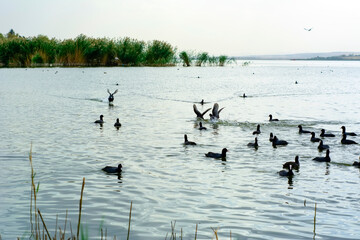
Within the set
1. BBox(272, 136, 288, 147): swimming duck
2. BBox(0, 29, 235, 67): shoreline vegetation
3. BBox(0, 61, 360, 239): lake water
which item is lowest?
BBox(0, 61, 360, 239): lake water

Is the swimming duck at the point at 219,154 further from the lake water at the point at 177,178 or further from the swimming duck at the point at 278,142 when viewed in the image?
the swimming duck at the point at 278,142

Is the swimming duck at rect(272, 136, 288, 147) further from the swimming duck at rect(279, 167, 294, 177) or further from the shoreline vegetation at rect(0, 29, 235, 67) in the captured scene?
the shoreline vegetation at rect(0, 29, 235, 67)

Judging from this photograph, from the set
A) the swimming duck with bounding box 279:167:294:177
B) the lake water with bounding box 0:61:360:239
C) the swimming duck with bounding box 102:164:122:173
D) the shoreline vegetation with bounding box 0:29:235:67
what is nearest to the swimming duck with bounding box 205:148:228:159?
the lake water with bounding box 0:61:360:239

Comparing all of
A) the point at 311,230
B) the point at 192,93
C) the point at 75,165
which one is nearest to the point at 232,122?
the point at 75,165

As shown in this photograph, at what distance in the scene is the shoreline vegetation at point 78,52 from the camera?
229ft

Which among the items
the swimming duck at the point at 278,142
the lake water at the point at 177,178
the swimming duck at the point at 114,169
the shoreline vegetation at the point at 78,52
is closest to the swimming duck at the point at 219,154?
the lake water at the point at 177,178

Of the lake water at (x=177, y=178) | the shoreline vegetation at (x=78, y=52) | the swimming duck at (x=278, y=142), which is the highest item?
the shoreline vegetation at (x=78, y=52)

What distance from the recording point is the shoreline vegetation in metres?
69.7

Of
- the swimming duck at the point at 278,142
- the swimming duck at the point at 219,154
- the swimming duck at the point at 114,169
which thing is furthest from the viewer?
the swimming duck at the point at 278,142

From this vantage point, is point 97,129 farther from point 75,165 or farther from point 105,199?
point 105,199

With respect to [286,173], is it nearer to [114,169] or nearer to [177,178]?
[177,178]

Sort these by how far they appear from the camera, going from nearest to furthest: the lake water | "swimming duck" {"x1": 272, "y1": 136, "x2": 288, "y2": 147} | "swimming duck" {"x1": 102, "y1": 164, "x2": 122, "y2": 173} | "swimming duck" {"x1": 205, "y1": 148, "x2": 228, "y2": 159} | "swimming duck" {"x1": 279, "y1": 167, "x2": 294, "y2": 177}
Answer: the lake water
"swimming duck" {"x1": 279, "y1": 167, "x2": 294, "y2": 177}
"swimming duck" {"x1": 102, "y1": 164, "x2": 122, "y2": 173}
"swimming duck" {"x1": 205, "y1": 148, "x2": 228, "y2": 159}
"swimming duck" {"x1": 272, "y1": 136, "x2": 288, "y2": 147}

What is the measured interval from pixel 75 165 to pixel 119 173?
1.55m

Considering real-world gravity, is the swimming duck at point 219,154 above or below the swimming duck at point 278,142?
below
